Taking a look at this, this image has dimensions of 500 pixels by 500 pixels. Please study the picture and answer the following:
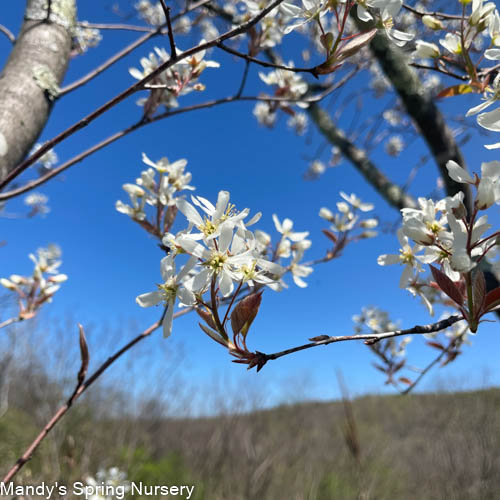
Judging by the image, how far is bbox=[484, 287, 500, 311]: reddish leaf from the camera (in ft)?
1.09

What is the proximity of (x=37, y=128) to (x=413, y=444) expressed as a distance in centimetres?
828

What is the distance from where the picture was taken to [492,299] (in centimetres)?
34

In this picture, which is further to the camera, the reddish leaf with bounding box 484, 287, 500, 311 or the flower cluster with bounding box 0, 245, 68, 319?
the flower cluster with bounding box 0, 245, 68, 319

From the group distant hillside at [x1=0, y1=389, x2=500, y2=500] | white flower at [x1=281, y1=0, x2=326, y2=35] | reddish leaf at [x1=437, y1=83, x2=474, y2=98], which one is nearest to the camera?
white flower at [x1=281, y1=0, x2=326, y2=35]

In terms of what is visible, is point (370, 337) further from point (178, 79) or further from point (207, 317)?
point (178, 79)

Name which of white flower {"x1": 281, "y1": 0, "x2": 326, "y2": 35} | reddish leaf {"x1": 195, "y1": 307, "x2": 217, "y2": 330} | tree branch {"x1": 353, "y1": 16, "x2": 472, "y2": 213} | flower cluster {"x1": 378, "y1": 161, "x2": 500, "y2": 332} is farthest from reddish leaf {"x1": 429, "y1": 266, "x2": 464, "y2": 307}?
tree branch {"x1": 353, "y1": 16, "x2": 472, "y2": 213}

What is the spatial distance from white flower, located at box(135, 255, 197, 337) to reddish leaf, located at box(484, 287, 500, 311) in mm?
299

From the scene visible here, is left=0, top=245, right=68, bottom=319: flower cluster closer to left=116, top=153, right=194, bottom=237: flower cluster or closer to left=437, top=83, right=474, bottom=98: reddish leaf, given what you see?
left=116, top=153, right=194, bottom=237: flower cluster

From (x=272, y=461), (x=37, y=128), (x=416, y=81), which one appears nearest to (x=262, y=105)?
(x=416, y=81)

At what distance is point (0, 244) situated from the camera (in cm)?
97

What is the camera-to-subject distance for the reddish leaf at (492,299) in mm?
333

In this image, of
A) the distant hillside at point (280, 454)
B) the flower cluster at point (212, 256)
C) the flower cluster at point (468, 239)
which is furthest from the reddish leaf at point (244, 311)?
the distant hillside at point (280, 454)

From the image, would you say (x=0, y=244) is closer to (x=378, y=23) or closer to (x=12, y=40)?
(x=12, y=40)

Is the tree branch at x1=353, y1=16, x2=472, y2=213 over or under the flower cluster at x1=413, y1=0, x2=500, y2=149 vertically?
over
